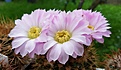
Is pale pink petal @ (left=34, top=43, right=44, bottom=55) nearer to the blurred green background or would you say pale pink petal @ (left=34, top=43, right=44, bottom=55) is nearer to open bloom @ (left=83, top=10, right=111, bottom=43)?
open bloom @ (left=83, top=10, right=111, bottom=43)

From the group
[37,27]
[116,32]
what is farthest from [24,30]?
[116,32]

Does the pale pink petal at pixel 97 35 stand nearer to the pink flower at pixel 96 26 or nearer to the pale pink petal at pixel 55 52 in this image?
the pink flower at pixel 96 26

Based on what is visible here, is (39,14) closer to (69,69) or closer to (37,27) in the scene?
(37,27)

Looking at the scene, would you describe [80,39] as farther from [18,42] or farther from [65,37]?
[18,42]

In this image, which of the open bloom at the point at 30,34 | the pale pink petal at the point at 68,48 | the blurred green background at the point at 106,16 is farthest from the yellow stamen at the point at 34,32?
the blurred green background at the point at 106,16

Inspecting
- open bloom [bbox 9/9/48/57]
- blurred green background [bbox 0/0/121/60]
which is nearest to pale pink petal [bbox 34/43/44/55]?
open bloom [bbox 9/9/48/57]
